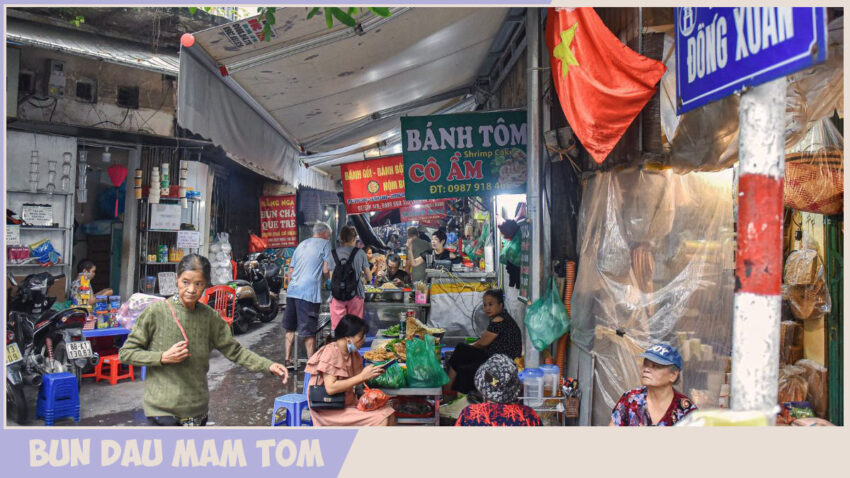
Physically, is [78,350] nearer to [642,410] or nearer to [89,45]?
[642,410]

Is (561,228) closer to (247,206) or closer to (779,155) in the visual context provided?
(779,155)

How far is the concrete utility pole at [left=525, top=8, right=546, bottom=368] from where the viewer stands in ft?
18.3

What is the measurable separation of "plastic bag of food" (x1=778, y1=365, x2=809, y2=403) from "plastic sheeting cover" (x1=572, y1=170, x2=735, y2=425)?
46 cm

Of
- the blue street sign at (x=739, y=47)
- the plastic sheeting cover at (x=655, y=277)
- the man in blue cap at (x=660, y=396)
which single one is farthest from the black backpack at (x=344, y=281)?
the blue street sign at (x=739, y=47)

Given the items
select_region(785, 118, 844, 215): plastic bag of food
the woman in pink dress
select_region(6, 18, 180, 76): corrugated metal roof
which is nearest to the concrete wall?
select_region(6, 18, 180, 76): corrugated metal roof

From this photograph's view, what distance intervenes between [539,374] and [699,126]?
2427 millimetres

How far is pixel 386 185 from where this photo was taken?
380 inches

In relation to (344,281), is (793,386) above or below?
below

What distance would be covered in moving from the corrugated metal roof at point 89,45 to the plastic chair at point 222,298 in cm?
429

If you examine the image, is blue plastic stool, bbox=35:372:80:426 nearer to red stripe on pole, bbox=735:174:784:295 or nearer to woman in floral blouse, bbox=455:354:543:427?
woman in floral blouse, bbox=455:354:543:427

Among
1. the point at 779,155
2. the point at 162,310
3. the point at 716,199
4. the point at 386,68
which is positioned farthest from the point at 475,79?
the point at 779,155

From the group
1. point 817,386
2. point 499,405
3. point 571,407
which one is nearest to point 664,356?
point 499,405

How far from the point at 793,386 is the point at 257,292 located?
35.6 feet

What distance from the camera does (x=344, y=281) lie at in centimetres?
757
